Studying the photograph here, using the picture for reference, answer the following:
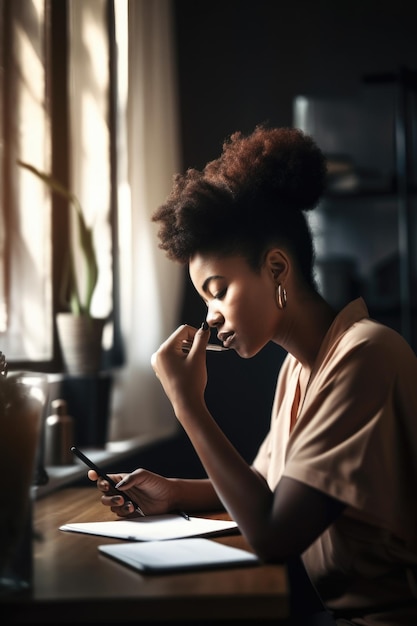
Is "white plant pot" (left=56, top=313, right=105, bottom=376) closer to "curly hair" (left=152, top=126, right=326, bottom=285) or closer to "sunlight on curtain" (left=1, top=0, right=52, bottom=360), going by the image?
"sunlight on curtain" (left=1, top=0, right=52, bottom=360)

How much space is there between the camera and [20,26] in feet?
7.72

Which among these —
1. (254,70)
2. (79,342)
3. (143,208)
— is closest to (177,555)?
(79,342)

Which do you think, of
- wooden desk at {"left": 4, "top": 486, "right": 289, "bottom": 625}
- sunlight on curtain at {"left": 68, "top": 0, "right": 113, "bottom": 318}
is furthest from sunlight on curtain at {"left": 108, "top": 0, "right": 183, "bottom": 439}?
wooden desk at {"left": 4, "top": 486, "right": 289, "bottom": 625}

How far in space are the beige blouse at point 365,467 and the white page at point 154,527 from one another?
6.5 inches

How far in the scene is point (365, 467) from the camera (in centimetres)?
121

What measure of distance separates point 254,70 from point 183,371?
Result: 2575mm

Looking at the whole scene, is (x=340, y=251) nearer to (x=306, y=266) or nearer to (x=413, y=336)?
(x=413, y=336)

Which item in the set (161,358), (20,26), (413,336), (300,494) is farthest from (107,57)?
(300,494)

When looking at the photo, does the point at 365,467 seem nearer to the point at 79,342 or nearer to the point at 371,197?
the point at 79,342

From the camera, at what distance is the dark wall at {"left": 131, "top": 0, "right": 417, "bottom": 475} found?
3572 mm

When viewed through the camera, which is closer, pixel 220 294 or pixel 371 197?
pixel 220 294

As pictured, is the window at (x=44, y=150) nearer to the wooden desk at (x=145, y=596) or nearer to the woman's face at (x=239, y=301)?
the woman's face at (x=239, y=301)

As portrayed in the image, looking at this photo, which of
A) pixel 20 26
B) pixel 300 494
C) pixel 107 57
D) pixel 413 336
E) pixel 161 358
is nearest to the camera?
pixel 300 494

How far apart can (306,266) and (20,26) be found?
4.18ft
